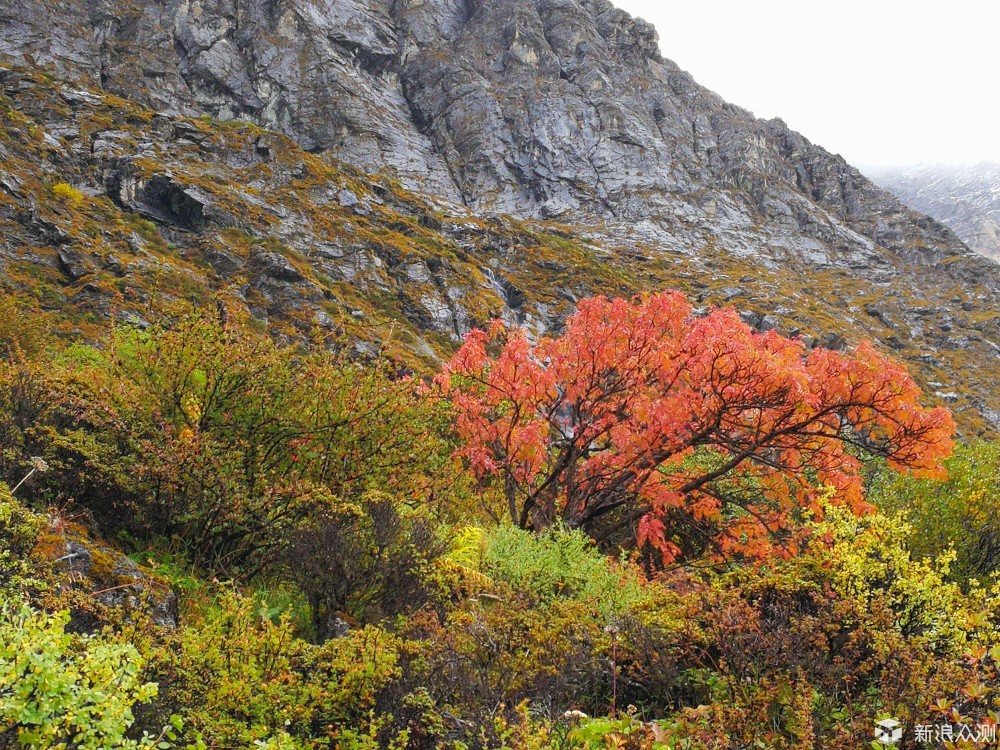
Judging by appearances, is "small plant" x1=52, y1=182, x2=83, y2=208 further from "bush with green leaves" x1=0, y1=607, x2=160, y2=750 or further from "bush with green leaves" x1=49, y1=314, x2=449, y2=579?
"bush with green leaves" x1=0, y1=607, x2=160, y2=750

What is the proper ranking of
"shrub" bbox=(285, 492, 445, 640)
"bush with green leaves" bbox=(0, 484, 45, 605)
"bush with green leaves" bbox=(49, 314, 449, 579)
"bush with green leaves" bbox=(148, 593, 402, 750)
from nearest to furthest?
1. "bush with green leaves" bbox=(148, 593, 402, 750)
2. "bush with green leaves" bbox=(0, 484, 45, 605)
3. "shrub" bbox=(285, 492, 445, 640)
4. "bush with green leaves" bbox=(49, 314, 449, 579)

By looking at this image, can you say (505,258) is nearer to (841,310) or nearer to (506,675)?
(841,310)

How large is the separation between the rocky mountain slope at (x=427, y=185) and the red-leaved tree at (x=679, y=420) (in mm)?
3046

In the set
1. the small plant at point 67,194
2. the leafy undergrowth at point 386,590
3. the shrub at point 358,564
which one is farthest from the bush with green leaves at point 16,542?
the small plant at point 67,194

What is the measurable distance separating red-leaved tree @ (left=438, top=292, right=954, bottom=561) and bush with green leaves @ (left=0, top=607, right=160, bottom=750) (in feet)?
19.2

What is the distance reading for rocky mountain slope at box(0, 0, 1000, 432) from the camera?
28.6 metres

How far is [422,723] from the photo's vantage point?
127 inches

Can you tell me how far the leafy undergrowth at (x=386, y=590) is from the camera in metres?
2.85

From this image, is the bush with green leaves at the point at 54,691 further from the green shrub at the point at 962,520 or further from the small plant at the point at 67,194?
the small plant at the point at 67,194

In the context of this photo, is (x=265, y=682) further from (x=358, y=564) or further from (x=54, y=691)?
(x=358, y=564)

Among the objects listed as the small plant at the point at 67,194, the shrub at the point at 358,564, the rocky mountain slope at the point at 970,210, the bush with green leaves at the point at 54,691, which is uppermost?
the rocky mountain slope at the point at 970,210

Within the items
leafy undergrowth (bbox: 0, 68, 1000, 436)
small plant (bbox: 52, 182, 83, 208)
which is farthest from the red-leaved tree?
small plant (bbox: 52, 182, 83, 208)

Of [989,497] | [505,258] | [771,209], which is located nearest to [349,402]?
[989,497]

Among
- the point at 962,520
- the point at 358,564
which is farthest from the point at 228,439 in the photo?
the point at 962,520
